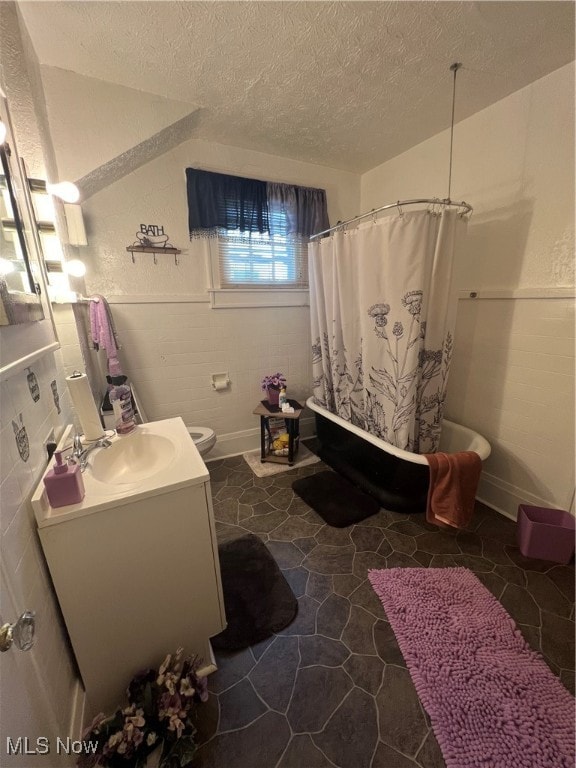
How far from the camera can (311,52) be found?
57.3 inches

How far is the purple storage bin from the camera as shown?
1599 mm

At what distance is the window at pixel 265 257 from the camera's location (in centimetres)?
251

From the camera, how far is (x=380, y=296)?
1938 mm

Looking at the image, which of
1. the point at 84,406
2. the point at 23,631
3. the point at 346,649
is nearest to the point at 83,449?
the point at 84,406

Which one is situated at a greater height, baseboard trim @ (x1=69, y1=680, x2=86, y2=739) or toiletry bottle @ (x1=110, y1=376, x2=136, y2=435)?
toiletry bottle @ (x1=110, y1=376, x2=136, y2=435)

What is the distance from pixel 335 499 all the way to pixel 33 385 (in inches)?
73.0

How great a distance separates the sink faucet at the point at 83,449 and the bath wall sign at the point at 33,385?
23 centimetres

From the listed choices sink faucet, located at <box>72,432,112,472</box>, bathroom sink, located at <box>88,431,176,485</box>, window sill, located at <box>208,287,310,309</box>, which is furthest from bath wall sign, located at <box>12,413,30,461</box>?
window sill, located at <box>208,287,310,309</box>

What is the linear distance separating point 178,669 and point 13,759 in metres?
0.56

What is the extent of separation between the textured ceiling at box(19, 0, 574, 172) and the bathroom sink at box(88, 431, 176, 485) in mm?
1823

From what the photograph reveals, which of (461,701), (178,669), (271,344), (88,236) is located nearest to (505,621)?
(461,701)

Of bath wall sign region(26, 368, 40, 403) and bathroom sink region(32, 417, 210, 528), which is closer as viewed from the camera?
bathroom sink region(32, 417, 210, 528)

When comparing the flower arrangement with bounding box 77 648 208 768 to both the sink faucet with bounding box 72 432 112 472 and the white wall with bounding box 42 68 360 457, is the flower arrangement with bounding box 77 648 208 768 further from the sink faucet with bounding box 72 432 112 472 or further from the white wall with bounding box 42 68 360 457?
the white wall with bounding box 42 68 360 457

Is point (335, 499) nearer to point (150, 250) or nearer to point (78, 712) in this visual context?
point (78, 712)
